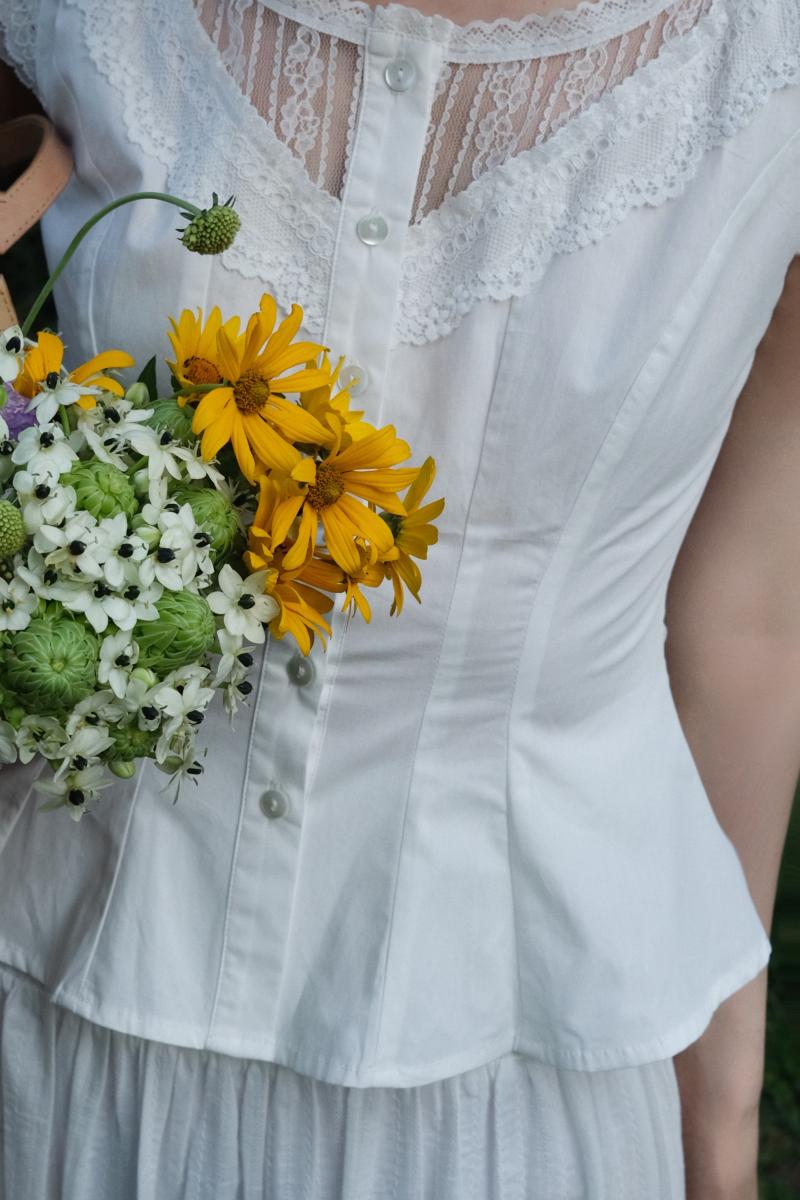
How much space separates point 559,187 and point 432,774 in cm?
46

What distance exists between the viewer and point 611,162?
0.96 meters

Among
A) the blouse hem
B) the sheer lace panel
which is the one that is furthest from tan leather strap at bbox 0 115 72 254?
the blouse hem

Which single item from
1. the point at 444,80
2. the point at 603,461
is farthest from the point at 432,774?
the point at 444,80

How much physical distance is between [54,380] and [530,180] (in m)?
Result: 0.41

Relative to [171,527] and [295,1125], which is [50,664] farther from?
[295,1125]

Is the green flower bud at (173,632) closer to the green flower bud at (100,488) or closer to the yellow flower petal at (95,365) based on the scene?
the green flower bud at (100,488)

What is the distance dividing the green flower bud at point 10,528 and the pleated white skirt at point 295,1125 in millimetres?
529

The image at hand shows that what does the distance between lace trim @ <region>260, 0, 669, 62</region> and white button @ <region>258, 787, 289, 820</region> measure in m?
0.58

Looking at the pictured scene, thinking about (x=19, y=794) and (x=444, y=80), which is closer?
(x=444, y=80)

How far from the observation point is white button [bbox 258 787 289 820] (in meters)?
1.03

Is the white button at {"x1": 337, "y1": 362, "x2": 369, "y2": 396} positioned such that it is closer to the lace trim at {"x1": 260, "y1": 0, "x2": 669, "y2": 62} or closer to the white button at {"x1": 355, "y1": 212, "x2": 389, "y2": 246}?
the white button at {"x1": 355, "y1": 212, "x2": 389, "y2": 246}

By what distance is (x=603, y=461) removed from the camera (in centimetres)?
99

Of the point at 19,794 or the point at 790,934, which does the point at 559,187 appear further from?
the point at 790,934

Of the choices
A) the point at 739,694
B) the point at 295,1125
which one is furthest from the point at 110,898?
the point at 739,694
